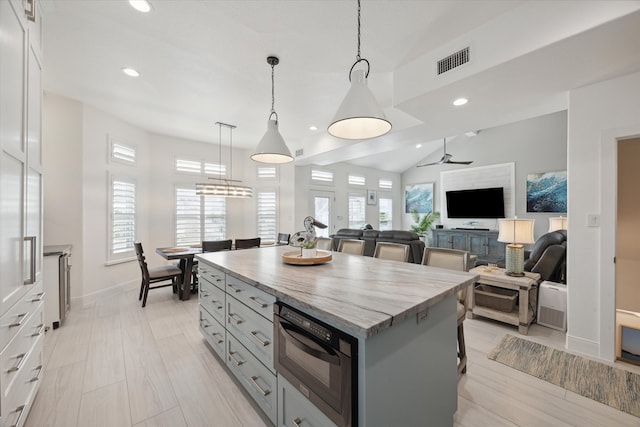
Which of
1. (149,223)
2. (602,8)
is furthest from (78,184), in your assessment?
(602,8)

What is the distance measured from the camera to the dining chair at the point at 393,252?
269 cm

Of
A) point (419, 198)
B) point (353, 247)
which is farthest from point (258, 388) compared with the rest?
point (419, 198)

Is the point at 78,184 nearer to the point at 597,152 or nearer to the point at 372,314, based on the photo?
the point at 372,314

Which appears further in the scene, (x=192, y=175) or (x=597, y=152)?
(x=192, y=175)

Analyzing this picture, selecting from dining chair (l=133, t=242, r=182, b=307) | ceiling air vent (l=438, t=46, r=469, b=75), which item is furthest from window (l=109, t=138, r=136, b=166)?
ceiling air vent (l=438, t=46, r=469, b=75)

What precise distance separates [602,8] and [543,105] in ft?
4.90

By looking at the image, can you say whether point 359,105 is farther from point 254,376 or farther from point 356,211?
point 356,211

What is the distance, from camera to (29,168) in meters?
1.61

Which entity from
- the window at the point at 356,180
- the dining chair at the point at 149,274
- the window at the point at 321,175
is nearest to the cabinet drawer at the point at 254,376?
the dining chair at the point at 149,274

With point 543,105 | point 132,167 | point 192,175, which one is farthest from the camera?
point 192,175

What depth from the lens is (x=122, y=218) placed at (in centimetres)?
459

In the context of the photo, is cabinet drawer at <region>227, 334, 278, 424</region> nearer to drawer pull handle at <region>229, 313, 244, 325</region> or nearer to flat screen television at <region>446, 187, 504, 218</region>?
drawer pull handle at <region>229, 313, 244, 325</region>

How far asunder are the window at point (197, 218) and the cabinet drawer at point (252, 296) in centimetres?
433

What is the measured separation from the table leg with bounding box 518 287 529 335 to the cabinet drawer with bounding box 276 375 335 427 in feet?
9.34
